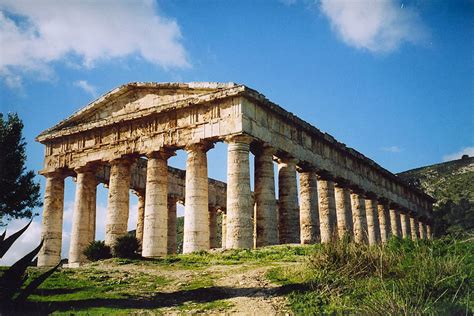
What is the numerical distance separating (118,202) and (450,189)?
49465 mm

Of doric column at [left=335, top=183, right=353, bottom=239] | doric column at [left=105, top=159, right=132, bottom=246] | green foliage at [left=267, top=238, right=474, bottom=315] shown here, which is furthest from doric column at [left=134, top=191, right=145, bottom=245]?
green foliage at [left=267, top=238, right=474, bottom=315]

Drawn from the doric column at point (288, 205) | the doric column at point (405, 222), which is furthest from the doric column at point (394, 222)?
the doric column at point (288, 205)

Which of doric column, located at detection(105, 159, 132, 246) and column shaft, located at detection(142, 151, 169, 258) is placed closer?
column shaft, located at detection(142, 151, 169, 258)

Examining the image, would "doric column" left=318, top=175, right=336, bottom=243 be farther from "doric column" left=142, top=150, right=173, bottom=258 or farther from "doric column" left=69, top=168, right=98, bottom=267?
"doric column" left=69, top=168, right=98, bottom=267

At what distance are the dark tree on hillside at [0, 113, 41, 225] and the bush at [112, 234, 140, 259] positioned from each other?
25.6ft

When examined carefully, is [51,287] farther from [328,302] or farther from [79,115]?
[79,115]

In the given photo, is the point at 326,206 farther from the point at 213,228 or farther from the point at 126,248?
the point at 126,248

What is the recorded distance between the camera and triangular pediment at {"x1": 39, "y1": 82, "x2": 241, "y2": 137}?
936 inches

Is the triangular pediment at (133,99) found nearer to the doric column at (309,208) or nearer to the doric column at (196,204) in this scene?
the doric column at (196,204)

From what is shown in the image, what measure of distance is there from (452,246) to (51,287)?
1039cm

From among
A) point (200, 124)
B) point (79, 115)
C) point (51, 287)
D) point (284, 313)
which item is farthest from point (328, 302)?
point (79, 115)

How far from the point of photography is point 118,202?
25078 mm

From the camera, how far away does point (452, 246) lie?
1147cm

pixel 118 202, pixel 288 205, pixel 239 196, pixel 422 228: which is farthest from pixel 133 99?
pixel 422 228
